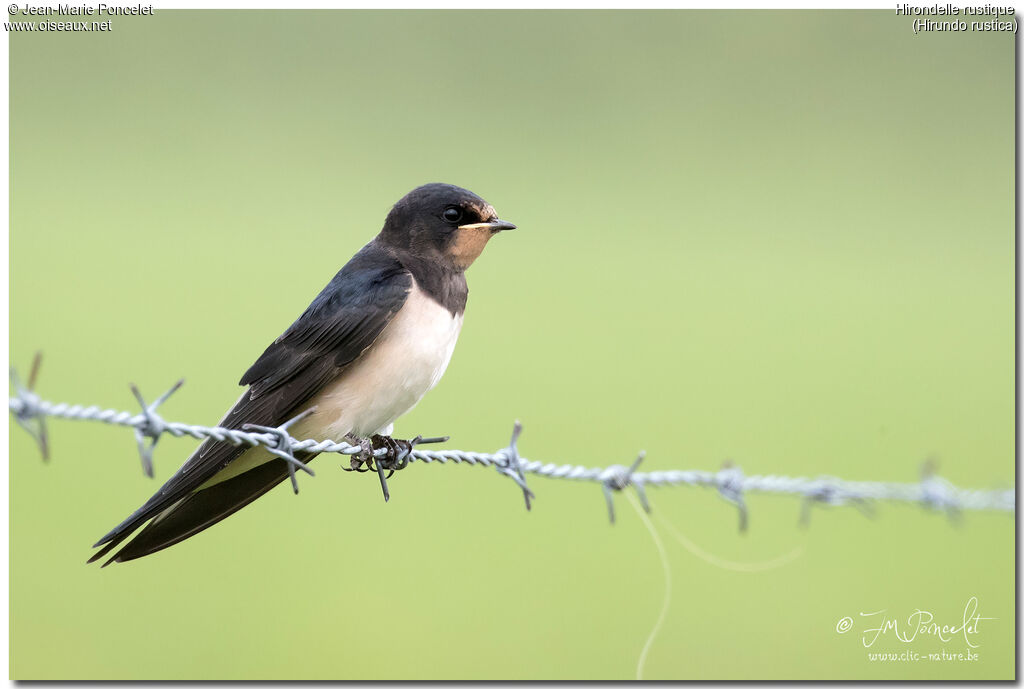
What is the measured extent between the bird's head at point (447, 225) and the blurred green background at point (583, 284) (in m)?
1.76

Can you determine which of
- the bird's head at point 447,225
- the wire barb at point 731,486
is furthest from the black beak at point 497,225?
the wire barb at point 731,486

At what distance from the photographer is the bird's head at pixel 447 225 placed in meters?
2.84

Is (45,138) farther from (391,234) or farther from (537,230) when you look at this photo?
(391,234)

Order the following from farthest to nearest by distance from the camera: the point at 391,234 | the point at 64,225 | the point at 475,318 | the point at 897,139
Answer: the point at 897,139 < the point at 64,225 < the point at 475,318 < the point at 391,234

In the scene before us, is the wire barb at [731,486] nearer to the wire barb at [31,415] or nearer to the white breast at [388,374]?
the white breast at [388,374]

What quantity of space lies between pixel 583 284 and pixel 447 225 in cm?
646

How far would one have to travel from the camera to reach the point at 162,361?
6336 mm

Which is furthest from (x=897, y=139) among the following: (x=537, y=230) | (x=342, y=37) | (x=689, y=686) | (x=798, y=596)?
(x=689, y=686)

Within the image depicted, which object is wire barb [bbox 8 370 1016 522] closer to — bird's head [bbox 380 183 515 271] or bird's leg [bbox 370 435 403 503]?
bird's leg [bbox 370 435 403 503]

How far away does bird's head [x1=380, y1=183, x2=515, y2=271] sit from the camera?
2.84 metres

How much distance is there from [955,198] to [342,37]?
20.1 feet

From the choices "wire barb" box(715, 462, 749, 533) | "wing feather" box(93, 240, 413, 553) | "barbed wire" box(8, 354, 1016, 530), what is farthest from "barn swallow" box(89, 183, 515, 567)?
"wire barb" box(715, 462, 749, 533)

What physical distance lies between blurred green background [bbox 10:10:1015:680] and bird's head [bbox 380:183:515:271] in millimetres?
1755

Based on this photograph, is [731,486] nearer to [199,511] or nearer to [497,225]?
[497,225]
